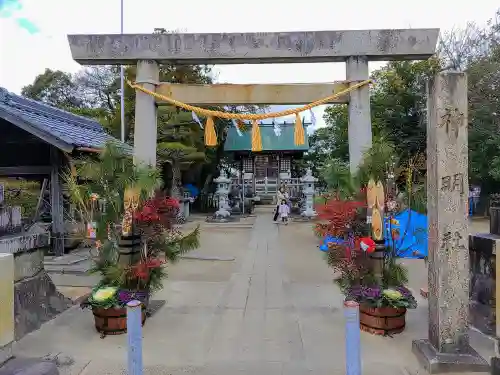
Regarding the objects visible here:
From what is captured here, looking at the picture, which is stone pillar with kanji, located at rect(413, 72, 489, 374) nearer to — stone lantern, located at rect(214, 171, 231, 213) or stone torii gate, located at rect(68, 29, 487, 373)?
stone torii gate, located at rect(68, 29, 487, 373)

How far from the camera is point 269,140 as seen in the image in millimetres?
27219

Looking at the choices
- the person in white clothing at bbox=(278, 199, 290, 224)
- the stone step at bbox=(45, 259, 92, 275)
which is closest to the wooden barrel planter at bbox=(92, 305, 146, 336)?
the stone step at bbox=(45, 259, 92, 275)

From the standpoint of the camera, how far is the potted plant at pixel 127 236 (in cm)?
512

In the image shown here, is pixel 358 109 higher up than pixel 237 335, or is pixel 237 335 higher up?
pixel 358 109

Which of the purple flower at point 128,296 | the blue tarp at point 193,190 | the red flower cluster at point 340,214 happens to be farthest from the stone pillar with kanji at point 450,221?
the blue tarp at point 193,190

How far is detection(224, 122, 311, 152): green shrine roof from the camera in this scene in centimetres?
2594

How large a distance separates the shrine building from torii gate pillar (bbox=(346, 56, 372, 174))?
60.2 ft

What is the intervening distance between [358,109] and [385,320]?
3.45 meters

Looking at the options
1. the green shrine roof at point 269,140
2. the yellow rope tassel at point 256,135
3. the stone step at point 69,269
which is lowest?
the stone step at point 69,269

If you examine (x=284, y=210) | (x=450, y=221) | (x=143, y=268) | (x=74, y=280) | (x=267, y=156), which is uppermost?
(x=267, y=156)

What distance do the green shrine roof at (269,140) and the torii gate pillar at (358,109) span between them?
731 inches

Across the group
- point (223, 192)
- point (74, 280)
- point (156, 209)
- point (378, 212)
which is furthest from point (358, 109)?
point (223, 192)

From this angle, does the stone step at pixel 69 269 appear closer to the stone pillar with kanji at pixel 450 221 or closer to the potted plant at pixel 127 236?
the potted plant at pixel 127 236

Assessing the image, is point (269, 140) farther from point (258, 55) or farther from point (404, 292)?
point (404, 292)
